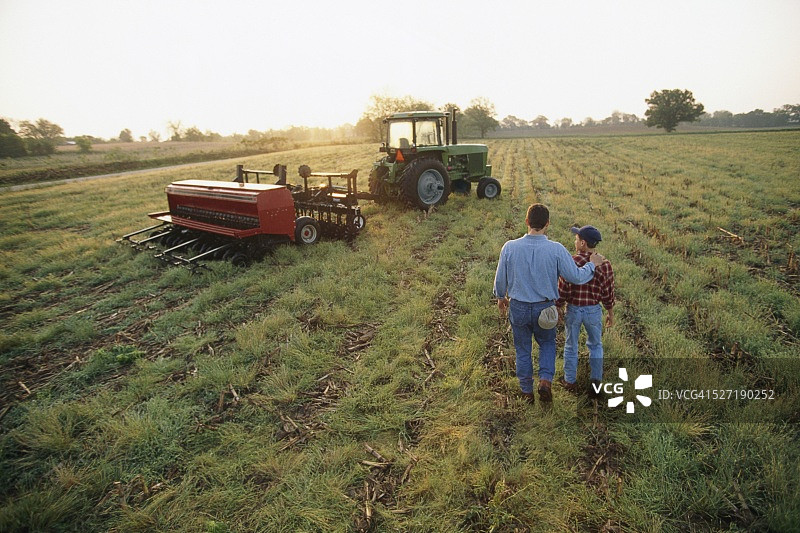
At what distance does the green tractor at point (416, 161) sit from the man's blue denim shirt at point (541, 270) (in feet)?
23.8

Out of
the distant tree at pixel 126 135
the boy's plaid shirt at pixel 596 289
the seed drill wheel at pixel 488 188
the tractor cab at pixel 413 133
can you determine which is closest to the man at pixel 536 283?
the boy's plaid shirt at pixel 596 289

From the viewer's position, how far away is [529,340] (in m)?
3.49

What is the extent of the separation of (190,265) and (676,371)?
24.3 feet

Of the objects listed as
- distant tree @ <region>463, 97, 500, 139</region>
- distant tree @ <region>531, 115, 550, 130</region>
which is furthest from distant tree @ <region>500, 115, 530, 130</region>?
distant tree @ <region>463, 97, 500, 139</region>

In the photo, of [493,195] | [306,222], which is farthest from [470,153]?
[306,222]

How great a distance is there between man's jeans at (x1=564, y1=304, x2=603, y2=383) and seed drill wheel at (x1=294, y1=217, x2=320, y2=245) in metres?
5.71

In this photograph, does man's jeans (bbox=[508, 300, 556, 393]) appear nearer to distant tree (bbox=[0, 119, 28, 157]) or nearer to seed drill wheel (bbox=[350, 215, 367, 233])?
seed drill wheel (bbox=[350, 215, 367, 233])

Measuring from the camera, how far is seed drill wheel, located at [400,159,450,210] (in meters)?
10.3

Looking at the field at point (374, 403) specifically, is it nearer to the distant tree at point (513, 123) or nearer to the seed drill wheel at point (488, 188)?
the seed drill wheel at point (488, 188)

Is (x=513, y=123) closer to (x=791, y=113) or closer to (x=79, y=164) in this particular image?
(x=791, y=113)

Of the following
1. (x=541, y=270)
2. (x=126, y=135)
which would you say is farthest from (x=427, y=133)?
(x=126, y=135)

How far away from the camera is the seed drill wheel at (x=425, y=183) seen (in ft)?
33.8

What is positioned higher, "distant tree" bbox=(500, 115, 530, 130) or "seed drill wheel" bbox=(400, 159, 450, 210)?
"distant tree" bbox=(500, 115, 530, 130)

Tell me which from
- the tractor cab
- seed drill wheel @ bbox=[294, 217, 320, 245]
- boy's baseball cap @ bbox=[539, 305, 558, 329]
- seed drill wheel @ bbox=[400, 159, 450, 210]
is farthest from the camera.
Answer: the tractor cab
